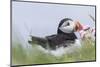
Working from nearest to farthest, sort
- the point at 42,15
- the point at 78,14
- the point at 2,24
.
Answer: the point at 2,24, the point at 42,15, the point at 78,14

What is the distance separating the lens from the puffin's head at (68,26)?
97.0 inches

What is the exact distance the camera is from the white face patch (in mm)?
2473

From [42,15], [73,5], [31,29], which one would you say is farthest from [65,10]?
[31,29]

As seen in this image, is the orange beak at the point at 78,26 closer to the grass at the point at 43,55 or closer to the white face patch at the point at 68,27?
the white face patch at the point at 68,27

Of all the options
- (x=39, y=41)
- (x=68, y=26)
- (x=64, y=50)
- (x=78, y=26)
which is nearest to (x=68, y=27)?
(x=68, y=26)

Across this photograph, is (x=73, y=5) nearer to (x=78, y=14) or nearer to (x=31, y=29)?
(x=78, y=14)

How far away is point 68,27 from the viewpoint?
2506 millimetres

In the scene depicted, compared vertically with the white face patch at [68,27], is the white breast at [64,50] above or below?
below

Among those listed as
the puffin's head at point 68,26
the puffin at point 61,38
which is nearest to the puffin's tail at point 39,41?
the puffin at point 61,38

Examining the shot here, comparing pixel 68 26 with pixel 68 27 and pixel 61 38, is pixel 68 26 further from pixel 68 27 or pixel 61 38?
pixel 61 38

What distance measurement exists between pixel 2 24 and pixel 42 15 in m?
0.45

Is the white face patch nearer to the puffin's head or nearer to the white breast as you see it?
the puffin's head

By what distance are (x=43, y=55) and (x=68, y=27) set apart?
0.44m

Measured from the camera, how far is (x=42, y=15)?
2.39 metres
